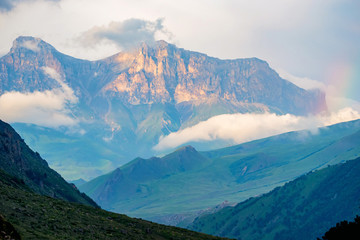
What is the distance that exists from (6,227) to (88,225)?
138 feet

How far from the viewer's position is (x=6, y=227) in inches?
2650

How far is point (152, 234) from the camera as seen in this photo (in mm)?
128750

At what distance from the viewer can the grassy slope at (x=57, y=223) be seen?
86.2m

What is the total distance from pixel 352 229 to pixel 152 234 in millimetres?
49135

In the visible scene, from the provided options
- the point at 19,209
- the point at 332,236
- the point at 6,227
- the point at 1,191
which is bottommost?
the point at 332,236

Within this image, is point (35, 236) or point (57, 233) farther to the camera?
point (57, 233)

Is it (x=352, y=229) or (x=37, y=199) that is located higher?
(x=37, y=199)

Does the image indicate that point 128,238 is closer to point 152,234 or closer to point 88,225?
point 88,225

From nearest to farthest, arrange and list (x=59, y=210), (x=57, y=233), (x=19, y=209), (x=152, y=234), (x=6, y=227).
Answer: (x=6, y=227) < (x=57, y=233) < (x=19, y=209) < (x=59, y=210) < (x=152, y=234)

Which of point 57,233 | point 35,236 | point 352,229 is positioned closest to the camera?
point 35,236

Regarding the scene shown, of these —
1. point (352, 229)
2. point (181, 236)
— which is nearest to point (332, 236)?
point (352, 229)

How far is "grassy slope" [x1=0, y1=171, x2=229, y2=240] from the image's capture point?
86.2 m

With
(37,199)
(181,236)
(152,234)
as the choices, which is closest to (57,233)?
(37,199)

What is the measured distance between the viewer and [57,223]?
9688cm
